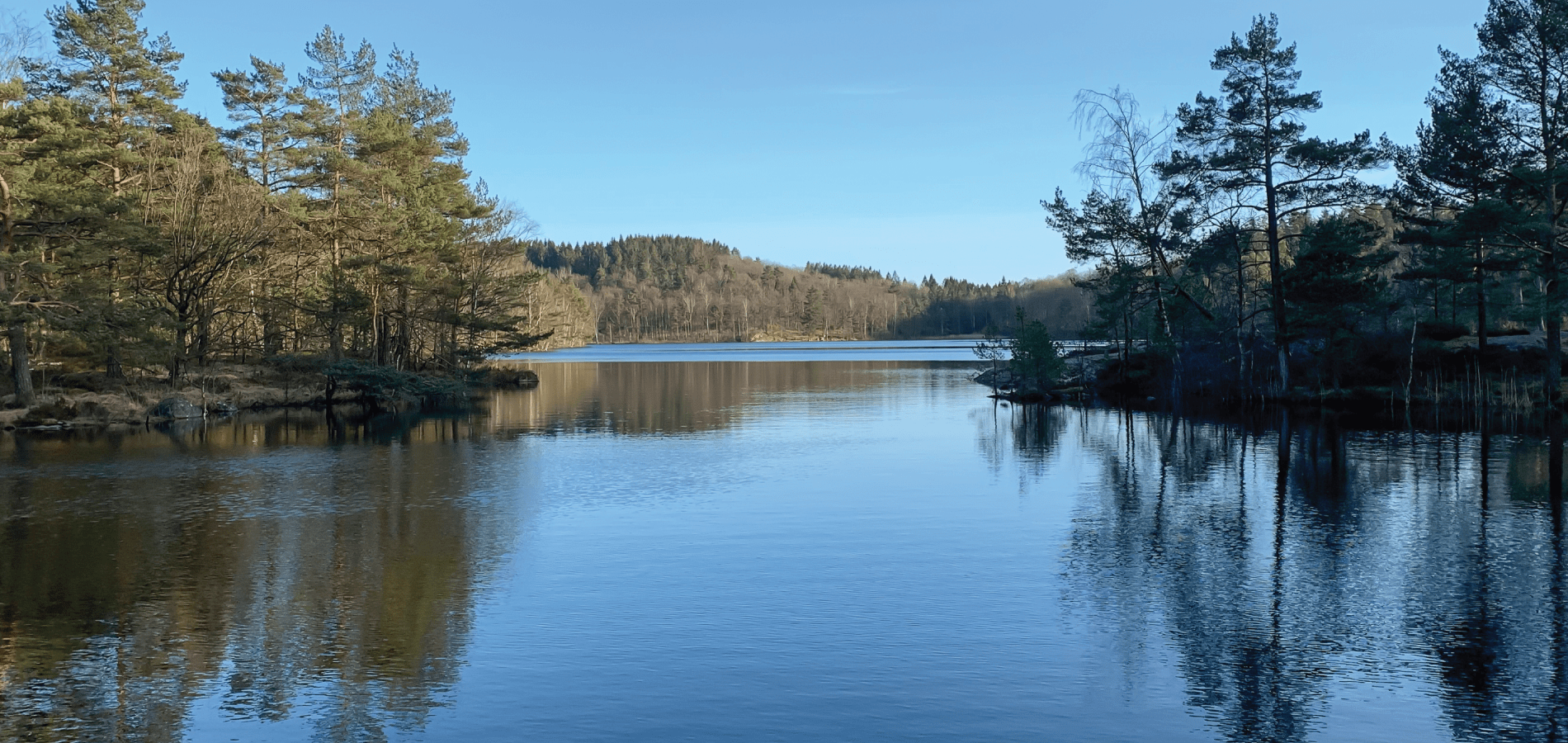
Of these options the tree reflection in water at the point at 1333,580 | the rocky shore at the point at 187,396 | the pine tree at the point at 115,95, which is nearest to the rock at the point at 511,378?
the rocky shore at the point at 187,396

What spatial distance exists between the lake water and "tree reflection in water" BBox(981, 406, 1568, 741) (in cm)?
5

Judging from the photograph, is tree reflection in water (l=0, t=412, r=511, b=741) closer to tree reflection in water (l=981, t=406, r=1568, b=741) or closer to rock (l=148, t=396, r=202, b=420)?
tree reflection in water (l=981, t=406, r=1568, b=741)

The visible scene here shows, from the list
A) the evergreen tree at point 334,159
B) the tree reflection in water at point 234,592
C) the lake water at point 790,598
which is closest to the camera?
the lake water at point 790,598

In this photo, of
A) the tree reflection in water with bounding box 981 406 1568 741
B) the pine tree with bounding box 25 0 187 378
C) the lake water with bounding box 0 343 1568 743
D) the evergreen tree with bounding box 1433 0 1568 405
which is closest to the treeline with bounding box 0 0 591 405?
the pine tree with bounding box 25 0 187 378

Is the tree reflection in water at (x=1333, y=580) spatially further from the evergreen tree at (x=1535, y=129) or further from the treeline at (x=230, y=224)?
the treeline at (x=230, y=224)

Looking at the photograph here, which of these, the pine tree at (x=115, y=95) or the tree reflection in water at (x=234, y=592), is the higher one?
the pine tree at (x=115, y=95)

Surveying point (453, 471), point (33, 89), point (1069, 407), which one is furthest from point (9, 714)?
point (33, 89)

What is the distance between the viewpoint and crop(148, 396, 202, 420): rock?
34.1 meters

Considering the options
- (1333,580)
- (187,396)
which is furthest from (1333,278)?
(187,396)

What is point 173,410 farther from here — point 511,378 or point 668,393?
point 511,378

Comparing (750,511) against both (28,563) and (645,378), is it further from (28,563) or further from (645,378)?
(645,378)

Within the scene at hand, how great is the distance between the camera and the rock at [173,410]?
3406cm

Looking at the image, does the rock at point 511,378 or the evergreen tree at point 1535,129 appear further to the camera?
the rock at point 511,378

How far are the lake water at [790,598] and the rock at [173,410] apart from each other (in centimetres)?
1158
